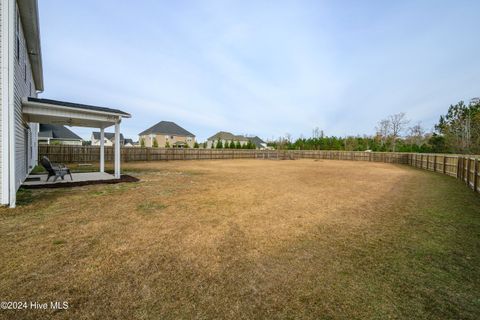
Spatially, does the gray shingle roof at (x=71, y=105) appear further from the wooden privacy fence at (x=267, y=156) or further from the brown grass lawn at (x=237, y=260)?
the wooden privacy fence at (x=267, y=156)

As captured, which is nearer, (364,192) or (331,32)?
(364,192)

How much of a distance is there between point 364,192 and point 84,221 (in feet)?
28.3

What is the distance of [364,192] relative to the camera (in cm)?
768

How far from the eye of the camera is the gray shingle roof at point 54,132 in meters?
29.7

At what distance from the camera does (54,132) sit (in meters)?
32.6

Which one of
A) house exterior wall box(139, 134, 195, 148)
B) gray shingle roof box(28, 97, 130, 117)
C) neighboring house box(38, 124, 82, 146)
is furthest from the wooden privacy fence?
house exterior wall box(139, 134, 195, 148)

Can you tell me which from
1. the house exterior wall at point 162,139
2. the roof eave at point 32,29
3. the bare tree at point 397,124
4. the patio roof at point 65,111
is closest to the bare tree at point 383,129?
the bare tree at point 397,124

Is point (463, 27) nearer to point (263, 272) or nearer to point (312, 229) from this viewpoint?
point (312, 229)

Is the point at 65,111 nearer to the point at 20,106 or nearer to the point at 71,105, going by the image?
the point at 71,105

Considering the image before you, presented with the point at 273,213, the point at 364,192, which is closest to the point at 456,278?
the point at 273,213

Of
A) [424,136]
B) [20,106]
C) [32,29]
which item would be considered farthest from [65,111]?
[424,136]

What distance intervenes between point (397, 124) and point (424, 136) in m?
6.89

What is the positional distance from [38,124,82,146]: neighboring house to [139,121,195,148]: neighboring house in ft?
35.7

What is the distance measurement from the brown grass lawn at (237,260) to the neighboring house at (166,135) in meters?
36.1
